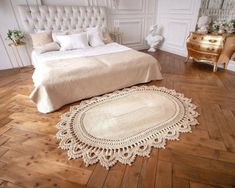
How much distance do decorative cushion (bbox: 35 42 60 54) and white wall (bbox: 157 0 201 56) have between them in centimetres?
319

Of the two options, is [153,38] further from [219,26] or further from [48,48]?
[48,48]

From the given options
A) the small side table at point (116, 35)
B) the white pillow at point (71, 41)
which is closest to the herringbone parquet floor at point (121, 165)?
the white pillow at point (71, 41)

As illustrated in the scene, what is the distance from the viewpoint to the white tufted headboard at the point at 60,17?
3219mm

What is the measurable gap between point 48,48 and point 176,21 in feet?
11.1

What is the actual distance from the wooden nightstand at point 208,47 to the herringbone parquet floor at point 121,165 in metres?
1.26

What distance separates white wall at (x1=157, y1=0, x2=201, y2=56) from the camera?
381cm

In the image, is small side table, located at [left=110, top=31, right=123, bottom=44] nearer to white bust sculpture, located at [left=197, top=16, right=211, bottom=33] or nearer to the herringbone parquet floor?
white bust sculpture, located at [left=197, top=16, right=211, bottom=33]

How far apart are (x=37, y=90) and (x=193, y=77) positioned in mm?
2783

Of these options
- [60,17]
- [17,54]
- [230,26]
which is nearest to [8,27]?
[17,54]

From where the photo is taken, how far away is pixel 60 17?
11.3 feet

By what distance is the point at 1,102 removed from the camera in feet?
7.68

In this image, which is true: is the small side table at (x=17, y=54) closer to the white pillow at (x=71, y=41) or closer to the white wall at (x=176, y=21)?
the white pillow at (x=71, y=41)

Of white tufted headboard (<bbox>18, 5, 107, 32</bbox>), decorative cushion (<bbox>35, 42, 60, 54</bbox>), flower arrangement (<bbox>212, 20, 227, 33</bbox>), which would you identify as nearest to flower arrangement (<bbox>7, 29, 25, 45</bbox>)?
white tufted headboard (<bbox>18, 5, 107, 32</bbox>)

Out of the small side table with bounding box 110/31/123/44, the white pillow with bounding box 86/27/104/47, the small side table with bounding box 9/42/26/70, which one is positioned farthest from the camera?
the small side table with bounding box 110/31/123/44
